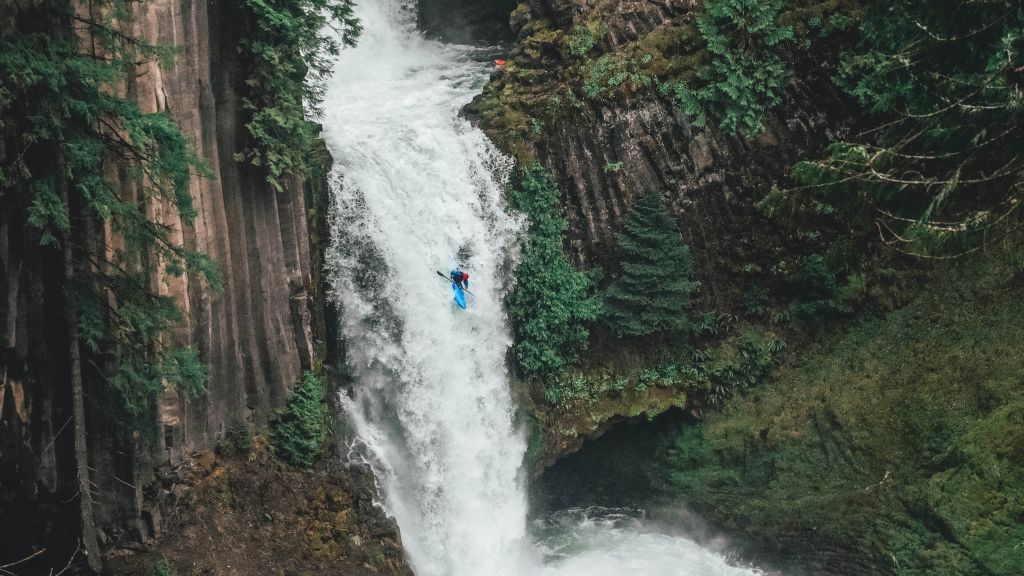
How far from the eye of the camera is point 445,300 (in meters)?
17.7

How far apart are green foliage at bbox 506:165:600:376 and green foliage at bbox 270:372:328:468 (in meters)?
5.11

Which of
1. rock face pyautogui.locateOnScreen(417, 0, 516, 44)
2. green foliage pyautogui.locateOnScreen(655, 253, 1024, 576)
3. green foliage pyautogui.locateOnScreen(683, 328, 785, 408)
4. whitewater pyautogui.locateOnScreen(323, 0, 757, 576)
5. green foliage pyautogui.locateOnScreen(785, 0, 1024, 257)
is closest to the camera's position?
green foliage pyautogui.locateOnScreen(785, 0, 1024, 257)

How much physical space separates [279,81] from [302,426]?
19.8 ft

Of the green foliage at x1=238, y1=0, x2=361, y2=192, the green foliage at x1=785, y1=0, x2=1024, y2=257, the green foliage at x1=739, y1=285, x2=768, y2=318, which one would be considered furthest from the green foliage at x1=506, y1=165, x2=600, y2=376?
the green foliage at x1=785, y1=0, x2=1024, y2=257

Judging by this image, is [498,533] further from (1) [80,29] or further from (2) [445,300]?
(1) [80,29]

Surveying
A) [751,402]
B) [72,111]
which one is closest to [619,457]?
[751,402]

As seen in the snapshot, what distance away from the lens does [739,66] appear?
1880 cm

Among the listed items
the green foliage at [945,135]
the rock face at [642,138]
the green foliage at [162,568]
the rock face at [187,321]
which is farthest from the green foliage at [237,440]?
the green foliage at [945,135]

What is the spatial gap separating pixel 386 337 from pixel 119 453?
581 centimetres

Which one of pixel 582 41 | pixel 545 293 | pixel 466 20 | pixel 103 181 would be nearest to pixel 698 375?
pixel 545 293

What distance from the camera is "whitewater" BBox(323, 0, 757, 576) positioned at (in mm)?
16531

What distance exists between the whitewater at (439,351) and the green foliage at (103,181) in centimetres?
457

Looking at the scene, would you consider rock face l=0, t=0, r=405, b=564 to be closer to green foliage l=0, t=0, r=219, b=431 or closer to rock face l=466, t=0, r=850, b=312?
green foliage l=0, t=0, r=219, b=431

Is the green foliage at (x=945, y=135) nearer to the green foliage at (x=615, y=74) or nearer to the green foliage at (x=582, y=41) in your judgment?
the green foliage at (x=615, y=74)
